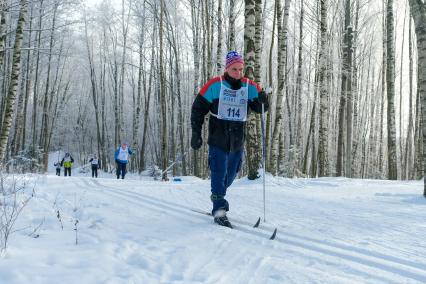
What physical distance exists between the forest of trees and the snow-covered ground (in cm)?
337

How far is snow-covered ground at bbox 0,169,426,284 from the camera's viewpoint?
7.91 feet

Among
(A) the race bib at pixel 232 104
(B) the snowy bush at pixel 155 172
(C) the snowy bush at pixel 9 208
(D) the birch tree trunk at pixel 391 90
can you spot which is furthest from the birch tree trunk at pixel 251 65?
(B) the snowy bush at pixel 155 172

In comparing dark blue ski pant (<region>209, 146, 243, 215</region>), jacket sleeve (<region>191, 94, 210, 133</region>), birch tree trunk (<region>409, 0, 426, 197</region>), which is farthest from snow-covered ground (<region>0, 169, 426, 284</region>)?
birch tree trunk (<region>409, 0, 426, 197</region>)

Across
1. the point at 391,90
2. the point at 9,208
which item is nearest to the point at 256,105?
the point at 9,208

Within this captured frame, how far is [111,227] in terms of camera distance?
370 centimetres

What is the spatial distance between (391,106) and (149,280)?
13.9 metres

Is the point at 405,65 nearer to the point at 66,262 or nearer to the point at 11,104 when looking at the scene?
the point at 11,104

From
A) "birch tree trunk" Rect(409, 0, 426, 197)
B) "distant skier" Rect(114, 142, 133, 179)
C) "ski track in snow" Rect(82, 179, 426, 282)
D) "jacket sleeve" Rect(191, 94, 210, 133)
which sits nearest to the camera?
"ski track in snow" Rect(82, 179, 426, 282)

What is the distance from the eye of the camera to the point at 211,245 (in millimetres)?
3174

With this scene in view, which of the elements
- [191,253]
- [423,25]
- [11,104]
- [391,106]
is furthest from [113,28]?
[191,253]

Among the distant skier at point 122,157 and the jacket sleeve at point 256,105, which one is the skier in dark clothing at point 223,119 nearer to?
the jacket sleeve at point 256,105

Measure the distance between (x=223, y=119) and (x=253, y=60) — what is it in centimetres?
502

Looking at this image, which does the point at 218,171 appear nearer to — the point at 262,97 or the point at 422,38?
the point at 262,97

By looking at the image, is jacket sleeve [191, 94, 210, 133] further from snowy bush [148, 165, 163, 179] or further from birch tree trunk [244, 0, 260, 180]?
snowy bush [148, 165, 163, 179]
